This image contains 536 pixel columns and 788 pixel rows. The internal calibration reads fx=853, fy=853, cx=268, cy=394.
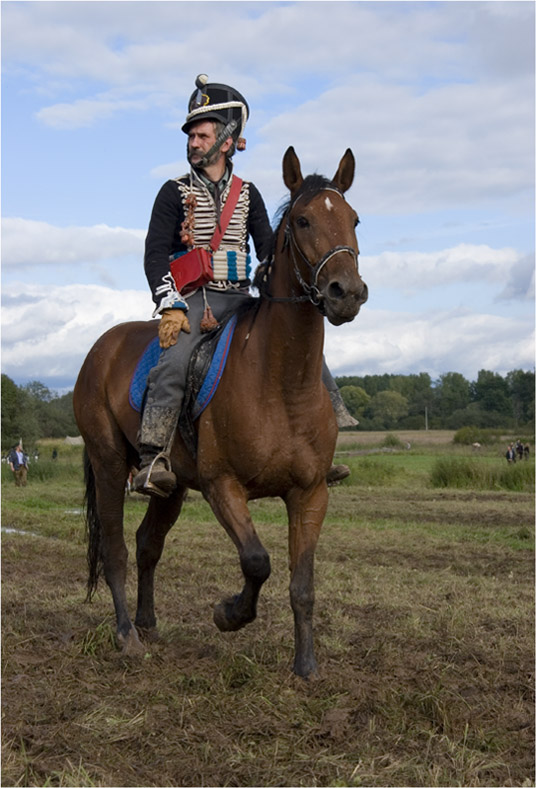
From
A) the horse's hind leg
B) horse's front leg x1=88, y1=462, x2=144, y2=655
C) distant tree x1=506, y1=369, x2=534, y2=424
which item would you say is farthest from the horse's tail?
distant tree x1=506, y1=369, x2=534, y2=424

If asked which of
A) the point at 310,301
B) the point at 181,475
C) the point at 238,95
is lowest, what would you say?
the point at 181,475

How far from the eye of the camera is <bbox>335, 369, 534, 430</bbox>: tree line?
97875 mm

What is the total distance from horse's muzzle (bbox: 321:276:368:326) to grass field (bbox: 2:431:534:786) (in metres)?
2.05

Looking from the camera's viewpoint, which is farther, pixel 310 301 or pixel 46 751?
pixel 310 301

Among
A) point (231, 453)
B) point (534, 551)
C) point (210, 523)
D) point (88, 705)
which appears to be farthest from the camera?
point (210, 523)

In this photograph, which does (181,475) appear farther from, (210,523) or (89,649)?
(210,523)

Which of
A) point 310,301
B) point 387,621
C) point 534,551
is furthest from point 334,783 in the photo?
point 534,551

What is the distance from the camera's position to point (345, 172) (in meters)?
5.04

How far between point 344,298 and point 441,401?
12451cm

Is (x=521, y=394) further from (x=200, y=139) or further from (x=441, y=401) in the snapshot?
(x=200, y=139)

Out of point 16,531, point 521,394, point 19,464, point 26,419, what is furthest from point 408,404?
point 16,531

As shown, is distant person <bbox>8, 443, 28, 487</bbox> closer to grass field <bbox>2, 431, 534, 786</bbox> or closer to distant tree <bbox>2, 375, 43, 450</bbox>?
grass field <bbox>2, 431, 534, 786</bbox>

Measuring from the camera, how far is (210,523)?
592 inches

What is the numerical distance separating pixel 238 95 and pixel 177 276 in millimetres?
1370
